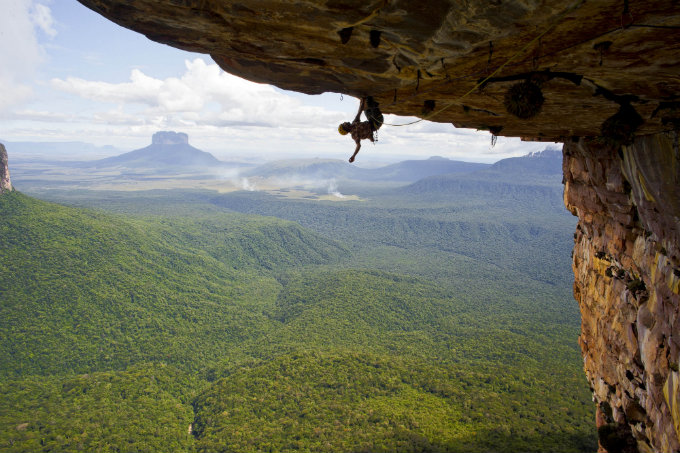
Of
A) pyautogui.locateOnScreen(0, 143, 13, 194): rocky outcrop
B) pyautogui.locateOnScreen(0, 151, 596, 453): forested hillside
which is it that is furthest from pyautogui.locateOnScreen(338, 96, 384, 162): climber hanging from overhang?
pyautogui.locateOnScreen(0, 143, 13, 194): rocky outcrop

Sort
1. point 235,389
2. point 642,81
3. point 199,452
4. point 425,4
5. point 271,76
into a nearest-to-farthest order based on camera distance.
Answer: point 425,4
point 642,81
point 271,76
point 199,452
point 235,389

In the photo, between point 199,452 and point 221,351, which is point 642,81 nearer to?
point 199,452

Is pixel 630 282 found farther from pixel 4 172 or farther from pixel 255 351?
pixel 4 172

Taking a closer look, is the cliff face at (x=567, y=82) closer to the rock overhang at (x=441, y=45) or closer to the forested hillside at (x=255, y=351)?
the rock overhang at (x=441, y=45)

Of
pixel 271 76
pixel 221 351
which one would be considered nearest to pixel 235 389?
pixel 221 351

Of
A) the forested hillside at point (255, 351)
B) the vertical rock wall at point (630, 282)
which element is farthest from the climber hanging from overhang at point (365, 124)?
the forested hillside at point (255, 351)

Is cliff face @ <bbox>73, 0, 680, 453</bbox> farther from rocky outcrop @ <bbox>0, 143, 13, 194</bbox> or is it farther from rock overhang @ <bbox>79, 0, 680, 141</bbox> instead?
rocky outcrop @ <bbox>0, 143, 13, 194</bbox>
